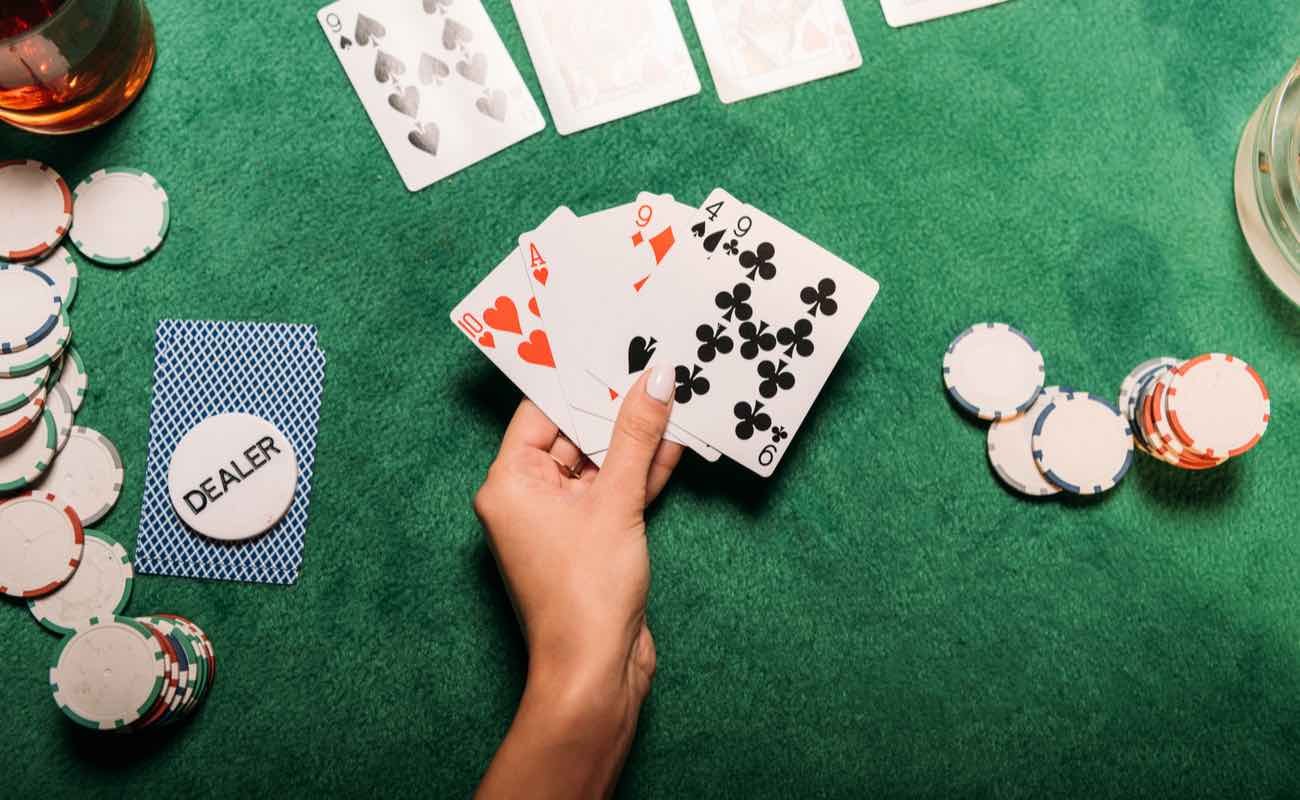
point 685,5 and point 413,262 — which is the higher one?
point 685,5

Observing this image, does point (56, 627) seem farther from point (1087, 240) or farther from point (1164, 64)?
point (1164, 64)

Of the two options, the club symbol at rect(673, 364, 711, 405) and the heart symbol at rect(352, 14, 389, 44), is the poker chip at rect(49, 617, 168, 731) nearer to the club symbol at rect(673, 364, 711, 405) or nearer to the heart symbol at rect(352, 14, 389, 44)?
the club symbol at rect(673, 364, 711, 405)

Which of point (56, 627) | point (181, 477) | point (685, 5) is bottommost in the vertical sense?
point (56, 627)

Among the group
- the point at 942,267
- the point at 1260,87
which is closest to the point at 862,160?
the point at 942,267

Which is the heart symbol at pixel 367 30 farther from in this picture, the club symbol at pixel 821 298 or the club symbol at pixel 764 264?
the club symbol at pixel 821 298

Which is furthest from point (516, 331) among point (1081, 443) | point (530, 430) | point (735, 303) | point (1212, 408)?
point (1212, 408)

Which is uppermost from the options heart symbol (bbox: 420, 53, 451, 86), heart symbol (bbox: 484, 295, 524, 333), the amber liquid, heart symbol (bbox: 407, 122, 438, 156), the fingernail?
the amber liquid

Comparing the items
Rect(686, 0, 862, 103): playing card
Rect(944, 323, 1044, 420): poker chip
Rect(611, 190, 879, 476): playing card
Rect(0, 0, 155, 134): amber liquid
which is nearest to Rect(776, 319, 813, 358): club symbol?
Rect(611, 190, 879, 476): playing card
